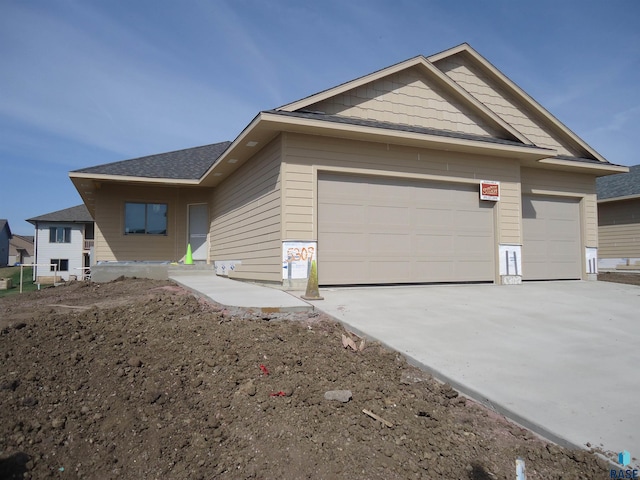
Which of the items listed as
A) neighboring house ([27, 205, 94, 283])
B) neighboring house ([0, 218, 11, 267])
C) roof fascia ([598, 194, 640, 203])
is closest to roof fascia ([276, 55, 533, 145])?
roof fascia ([598, 194, 640, 203])

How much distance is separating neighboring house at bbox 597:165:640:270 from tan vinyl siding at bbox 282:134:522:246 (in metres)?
10.7

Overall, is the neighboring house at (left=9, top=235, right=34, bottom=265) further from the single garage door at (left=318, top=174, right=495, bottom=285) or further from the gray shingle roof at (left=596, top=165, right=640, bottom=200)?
the gray shingle roof at (left=596, top=165, right=640, bottom=200)

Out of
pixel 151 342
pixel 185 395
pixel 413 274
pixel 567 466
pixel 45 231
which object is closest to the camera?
pixel 567 466

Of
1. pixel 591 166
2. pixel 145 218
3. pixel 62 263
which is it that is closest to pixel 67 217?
pixel 62 263

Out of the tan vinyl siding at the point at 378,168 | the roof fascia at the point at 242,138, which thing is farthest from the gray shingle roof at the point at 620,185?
the roof fascia at the point at 242,138

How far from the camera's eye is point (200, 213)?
16281mm

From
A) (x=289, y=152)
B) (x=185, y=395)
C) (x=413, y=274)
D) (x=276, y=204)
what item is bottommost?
(x=185, y=395)

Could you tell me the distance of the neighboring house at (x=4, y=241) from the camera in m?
61.6

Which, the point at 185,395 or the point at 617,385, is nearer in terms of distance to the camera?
the point at 185,395

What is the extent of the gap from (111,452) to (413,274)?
7.89m

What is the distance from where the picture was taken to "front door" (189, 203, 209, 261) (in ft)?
53.0

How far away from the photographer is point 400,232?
32.5 feet

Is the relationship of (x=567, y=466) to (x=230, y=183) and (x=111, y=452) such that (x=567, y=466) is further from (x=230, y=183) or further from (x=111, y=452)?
(x=230, y=183)

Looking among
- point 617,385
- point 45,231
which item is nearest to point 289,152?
point 617,385
